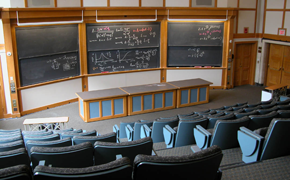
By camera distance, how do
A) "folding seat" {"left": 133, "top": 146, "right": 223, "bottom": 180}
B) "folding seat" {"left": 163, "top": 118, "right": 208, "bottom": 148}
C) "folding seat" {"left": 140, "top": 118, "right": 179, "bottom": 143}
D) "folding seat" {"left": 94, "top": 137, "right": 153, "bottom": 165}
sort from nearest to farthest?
1. "folding seat" {"left": 133, "top": 146, "right": 223, "bottom": 180}
2. "folding seat" {"left": 94, "top": 137, "right": 153, "bottom": 165}
3. "folding seat" {"left": 163, "top": 118, "right": 208, "bottom": 148}
4. "folding seat" {"left": 140, "top": 118, "right": 179, "bottom": 143}

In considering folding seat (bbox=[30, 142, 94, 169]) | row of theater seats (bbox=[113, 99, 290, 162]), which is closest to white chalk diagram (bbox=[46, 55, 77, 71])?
row of theater seats (bbox=[113, 99, 290, 162])

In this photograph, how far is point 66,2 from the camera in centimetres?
811

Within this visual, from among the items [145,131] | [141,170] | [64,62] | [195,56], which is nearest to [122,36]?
[64,62]

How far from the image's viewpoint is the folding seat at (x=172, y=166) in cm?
164

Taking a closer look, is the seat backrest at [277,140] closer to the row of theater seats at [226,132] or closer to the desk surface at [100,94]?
the row of theater seats at [226,132]

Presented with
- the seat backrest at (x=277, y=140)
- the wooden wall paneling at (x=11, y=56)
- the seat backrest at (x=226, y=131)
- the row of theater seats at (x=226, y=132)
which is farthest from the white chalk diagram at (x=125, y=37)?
the seat backrest at (x=277, y=140)

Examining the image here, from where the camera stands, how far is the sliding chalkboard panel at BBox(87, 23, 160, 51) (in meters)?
9.03

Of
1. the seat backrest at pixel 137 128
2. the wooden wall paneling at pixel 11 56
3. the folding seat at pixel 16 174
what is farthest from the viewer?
the wooden wall paneling at pixel 11 56

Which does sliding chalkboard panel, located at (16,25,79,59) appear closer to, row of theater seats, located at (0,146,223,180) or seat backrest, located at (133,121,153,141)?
seat backrest, located at (133,121,153,141)

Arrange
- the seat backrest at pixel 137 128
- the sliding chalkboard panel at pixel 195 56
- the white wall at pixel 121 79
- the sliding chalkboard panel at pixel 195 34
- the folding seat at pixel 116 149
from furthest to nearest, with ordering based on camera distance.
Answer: the sliding chalkboard panel at pixel 195 56 < the sliding chalkboard panel at pixel 195 34 < the white wall at pixel 121 79 < the seat backrest at pixel 137 128 < the folding seat at pixel 116 149

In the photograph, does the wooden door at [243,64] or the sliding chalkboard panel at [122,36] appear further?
the wooden door at [243,64]

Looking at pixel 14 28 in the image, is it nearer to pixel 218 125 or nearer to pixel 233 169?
pixel 218 125

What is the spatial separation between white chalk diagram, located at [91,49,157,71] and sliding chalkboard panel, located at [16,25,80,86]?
0.74 m

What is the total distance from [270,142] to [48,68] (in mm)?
7008
